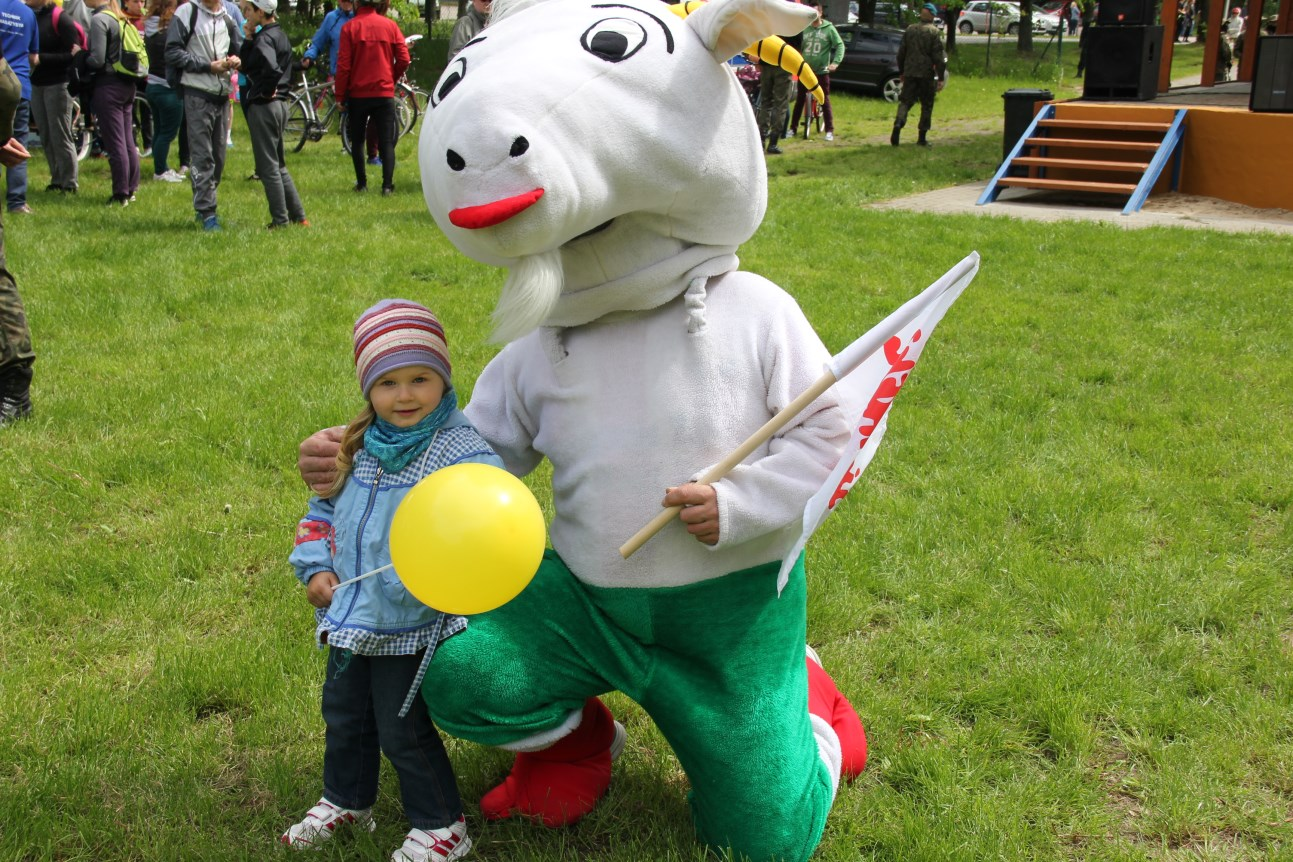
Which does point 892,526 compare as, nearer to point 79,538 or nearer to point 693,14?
point 693,14

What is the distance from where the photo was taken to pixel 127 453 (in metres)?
4.96

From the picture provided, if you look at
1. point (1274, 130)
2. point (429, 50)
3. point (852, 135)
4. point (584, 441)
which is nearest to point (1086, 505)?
point (584, 441)

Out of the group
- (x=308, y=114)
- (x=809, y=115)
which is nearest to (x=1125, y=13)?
(x=809, y=115)

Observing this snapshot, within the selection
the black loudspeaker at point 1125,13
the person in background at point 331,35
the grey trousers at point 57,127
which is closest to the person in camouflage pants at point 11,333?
the grey trousers at point 57,127

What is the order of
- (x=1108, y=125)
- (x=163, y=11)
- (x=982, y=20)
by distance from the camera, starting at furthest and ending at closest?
(x=982, y=20) → (x=1108, y=125) → (x=163, y=11)

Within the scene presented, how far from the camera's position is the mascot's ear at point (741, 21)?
2.29 m

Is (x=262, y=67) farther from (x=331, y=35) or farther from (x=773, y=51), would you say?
(x=773, y=51)

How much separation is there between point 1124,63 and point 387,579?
14.3 meters

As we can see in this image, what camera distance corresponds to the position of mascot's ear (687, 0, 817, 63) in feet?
7.50

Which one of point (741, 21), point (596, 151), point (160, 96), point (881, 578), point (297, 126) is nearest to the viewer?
point (596, 151)

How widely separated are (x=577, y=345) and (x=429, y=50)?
77.5 feet

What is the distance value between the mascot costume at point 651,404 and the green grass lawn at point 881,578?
380 millimetres

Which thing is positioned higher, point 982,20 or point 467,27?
point 982,20

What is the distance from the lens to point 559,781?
283 centimetres
